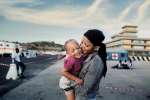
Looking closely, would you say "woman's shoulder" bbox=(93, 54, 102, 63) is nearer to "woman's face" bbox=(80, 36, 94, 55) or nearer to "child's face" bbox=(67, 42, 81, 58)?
"woman's face" bbox=(80, 36, 94, 55)

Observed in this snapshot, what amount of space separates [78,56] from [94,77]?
14.9 inches

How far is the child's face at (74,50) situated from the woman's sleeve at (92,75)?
0.96ft

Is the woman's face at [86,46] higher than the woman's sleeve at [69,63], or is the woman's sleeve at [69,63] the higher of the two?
the woman's face at [86,46]

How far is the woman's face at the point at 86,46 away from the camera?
3.95 meters

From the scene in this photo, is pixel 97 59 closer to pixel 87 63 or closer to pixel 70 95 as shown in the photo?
pixel 87 63

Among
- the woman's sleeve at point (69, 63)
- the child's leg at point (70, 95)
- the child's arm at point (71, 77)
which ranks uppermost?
the woman's sleeve at point (69, 63)

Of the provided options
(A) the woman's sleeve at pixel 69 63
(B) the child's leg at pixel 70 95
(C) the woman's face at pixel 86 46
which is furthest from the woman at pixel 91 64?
(B) the child's leg at pixel 70 95

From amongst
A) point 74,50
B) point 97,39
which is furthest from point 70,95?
point 97,39

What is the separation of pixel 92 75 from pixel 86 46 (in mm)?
368

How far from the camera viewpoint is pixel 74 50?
4.09 meters

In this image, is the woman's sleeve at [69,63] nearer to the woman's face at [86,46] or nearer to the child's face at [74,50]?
the child's face at [74,50]

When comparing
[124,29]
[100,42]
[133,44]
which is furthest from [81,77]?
[124,29]

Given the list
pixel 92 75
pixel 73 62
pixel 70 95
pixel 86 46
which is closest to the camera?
pixel 92 75

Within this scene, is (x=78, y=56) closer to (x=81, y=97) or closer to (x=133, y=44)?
(x=81, y=97)
